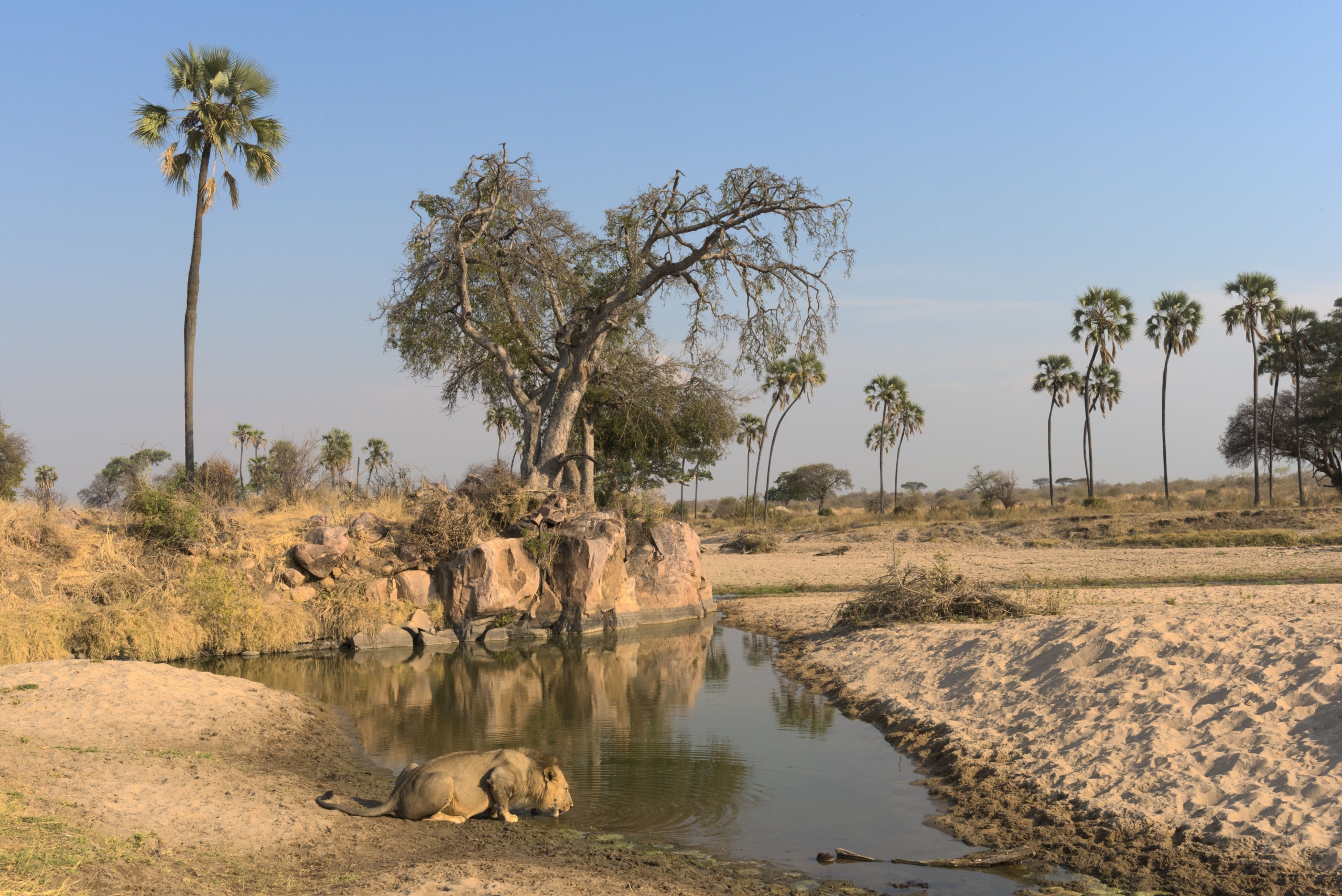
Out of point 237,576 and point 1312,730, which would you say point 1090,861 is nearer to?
point 1312,730

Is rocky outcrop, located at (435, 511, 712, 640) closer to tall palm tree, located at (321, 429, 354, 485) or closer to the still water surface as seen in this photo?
the still water surface

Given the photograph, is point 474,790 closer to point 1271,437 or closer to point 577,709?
point 577,709

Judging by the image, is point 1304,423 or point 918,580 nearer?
point 918,580

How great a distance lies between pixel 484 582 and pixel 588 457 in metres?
6.10

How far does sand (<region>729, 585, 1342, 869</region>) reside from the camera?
698 cm

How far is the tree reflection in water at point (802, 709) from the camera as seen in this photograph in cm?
1170

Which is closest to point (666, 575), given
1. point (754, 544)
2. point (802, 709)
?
point (802, 709)

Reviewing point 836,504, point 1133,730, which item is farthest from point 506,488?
point 836,504

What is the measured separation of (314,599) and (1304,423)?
51499 mm

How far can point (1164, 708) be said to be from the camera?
888 cm

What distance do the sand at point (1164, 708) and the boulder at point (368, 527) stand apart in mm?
11126

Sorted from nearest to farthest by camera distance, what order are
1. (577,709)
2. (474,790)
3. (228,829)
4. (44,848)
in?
(44,848)
(228,829)
(474,790)
(577,709)

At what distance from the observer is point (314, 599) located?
18.8m

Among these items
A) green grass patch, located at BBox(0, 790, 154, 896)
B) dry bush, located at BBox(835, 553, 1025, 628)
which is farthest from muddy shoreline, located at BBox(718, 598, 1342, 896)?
dry bush, located at BBox(835, 553, 1025, 628)
